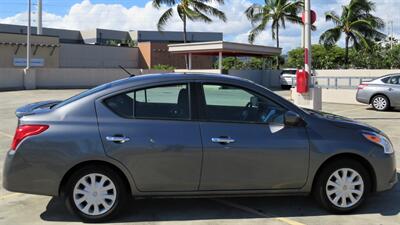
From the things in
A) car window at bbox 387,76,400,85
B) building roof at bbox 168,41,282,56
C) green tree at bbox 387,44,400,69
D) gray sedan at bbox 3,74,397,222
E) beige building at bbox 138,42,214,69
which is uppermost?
beige building at bbox 138,42,214,69

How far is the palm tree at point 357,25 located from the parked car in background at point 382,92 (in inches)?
984

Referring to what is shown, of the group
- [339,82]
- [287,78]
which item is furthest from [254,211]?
[287,78]

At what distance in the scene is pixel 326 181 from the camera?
5.51 m

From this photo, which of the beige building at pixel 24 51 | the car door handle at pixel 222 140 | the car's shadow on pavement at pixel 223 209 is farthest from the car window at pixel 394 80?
the beige building at pixel 24 51

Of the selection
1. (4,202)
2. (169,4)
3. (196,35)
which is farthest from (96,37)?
(4,202)

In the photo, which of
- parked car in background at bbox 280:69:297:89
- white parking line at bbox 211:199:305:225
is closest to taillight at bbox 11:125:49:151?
white parking line at bbox 211:199:305:225

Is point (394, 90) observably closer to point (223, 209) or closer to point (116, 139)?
point (223, 209)

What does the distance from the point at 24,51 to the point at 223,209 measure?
133ft

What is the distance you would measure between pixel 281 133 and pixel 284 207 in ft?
3.26

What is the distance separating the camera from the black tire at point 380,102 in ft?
57.7

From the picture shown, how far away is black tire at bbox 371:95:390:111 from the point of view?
57.7 feet

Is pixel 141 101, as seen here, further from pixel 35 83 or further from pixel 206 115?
pixel 35 83

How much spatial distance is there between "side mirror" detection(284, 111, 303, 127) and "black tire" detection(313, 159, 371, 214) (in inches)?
23.2

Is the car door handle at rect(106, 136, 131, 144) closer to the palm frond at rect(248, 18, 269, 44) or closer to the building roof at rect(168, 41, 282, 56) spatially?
the building roof at rect(168, 41, 282, 56)
